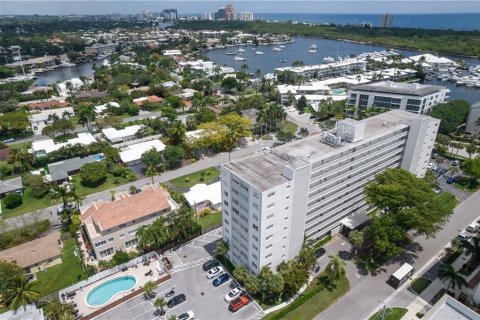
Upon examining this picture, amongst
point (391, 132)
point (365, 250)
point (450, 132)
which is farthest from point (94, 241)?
point (450, 132)

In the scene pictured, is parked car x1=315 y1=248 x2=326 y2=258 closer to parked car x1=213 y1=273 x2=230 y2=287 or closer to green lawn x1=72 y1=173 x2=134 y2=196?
parked car x1=213 y1=273 x2=230 y2=287

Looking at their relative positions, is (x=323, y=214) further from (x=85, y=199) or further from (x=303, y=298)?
(x=85, y=199)

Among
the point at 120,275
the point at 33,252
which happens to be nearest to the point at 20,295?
the point at 33,252

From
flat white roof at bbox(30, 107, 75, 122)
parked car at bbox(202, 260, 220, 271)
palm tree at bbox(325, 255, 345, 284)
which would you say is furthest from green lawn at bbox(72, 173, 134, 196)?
palm tree at bbox(325, 255, 345, 284)

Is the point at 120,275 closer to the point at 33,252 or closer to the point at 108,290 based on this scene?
the point at 108,290

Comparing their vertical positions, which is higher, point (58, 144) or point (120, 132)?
point (120, 132)

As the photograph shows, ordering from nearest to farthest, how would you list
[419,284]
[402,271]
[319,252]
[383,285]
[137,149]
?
[419,284] → [383,285] → [402,271] → [319,252] → [137,149]

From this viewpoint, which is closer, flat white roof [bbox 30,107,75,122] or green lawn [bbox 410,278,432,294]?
green lawn [bbox 410,278,432,294]
